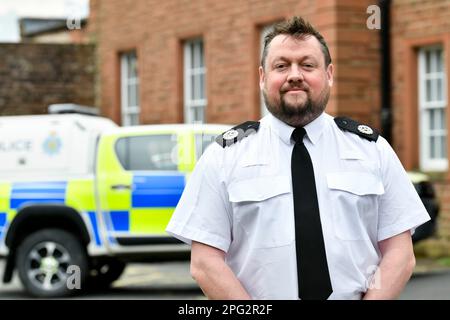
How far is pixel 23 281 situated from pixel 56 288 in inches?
15.8

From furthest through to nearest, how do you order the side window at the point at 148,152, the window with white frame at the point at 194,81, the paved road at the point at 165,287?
the window with white frame at the point at 194,81
the side window at the point at 148,152
the paved road at the point at 165,287

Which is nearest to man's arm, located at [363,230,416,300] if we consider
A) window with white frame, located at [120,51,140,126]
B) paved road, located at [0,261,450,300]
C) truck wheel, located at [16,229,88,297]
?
paved road, located at [0,261,450,300]

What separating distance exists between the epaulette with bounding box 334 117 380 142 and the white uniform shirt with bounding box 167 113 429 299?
0.02m

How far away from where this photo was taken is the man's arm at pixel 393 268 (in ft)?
9.66

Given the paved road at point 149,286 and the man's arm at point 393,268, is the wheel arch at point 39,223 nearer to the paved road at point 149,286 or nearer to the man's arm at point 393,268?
the paved road at point 149,286

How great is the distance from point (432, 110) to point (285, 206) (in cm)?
1339

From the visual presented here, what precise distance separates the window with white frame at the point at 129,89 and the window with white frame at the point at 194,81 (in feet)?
6.80

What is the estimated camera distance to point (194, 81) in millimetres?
20703

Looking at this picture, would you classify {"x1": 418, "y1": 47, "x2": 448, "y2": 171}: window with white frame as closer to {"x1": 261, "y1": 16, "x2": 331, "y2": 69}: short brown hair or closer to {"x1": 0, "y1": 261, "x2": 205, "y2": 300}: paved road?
{"x1": 0, "y1": 261, "x2": 205, "y2": 300}: paved road

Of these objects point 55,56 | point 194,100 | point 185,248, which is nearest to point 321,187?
point 185,248

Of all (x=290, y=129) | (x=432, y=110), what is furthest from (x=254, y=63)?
(x=290, y=129)

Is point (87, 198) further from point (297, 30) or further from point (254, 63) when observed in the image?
point (297, 30)

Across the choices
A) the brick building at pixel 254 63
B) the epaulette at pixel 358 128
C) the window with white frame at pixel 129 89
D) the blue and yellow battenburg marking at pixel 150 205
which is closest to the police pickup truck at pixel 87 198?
the blue and yellow battenburg marking at pixel 150 205

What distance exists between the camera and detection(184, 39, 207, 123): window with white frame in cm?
2048
